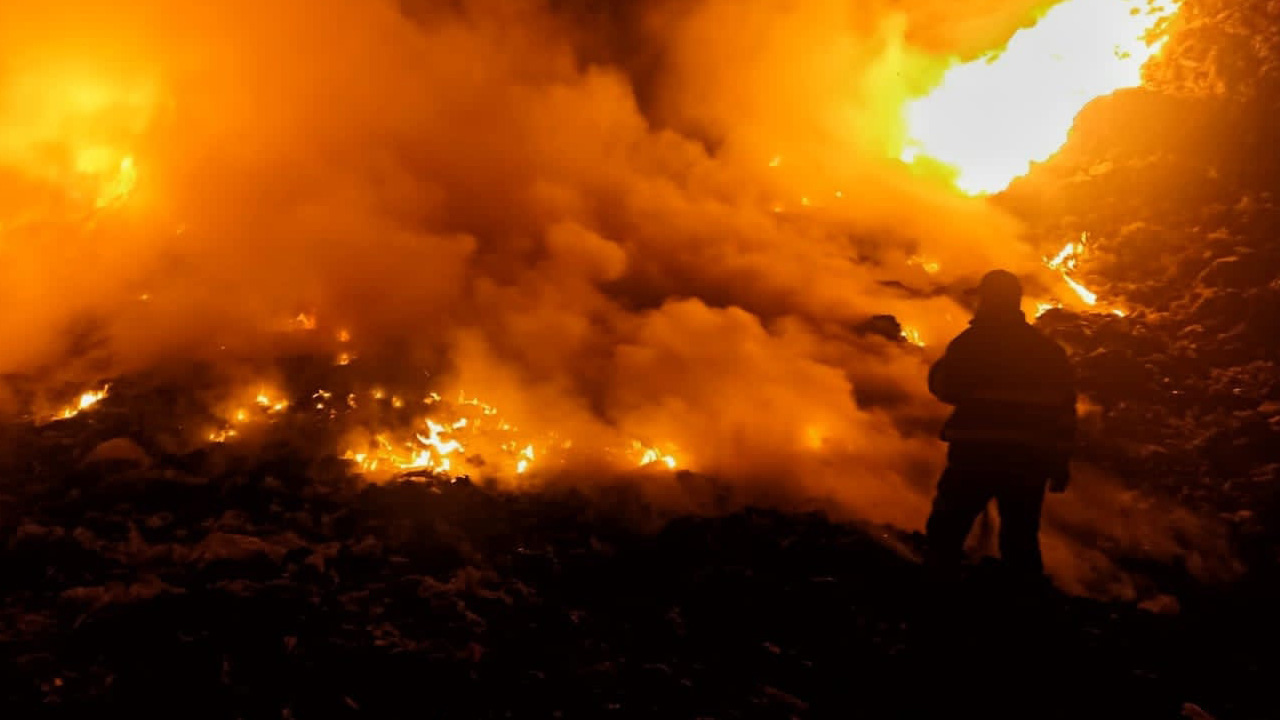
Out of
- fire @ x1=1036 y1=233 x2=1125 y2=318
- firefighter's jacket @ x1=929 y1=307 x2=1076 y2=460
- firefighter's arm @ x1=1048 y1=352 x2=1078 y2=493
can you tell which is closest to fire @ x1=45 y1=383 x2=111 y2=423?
firefighter's jacket @ x1=929 y1=307 x2=1076 y2=460

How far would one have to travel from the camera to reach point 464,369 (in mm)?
8602

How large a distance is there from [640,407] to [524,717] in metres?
3.89

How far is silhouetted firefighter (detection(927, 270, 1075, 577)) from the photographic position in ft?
17.3

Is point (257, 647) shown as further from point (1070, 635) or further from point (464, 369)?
point (1070, 635)

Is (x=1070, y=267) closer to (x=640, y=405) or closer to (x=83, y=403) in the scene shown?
(x=640, y=405)

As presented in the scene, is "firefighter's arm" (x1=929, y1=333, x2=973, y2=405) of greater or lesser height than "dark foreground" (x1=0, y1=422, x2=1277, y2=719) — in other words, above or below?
above

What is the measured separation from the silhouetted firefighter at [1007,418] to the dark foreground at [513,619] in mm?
542

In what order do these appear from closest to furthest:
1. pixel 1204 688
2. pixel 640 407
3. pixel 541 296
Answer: pixel 1204 688, pixel 640 407, pixel 541 296

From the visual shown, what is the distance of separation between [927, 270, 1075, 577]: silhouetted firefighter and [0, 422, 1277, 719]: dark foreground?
542 millimetres

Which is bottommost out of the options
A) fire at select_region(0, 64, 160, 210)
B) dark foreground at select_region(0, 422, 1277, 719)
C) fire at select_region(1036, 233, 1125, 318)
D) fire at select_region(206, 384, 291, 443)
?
dark foreground at select_region(0, 422, 1277, 719)

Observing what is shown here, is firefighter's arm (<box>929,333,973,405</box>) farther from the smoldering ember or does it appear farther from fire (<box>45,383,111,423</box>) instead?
fire (<box>45,383,111,423</box>)


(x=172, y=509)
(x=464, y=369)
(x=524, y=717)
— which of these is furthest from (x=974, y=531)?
(x=172, y=509)

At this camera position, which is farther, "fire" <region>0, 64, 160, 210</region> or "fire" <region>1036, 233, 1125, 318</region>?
"fire" <region>0, 64, 160, 210</region>

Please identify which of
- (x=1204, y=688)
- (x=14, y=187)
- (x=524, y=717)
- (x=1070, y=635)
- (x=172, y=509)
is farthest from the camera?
(x=14, y=187)
